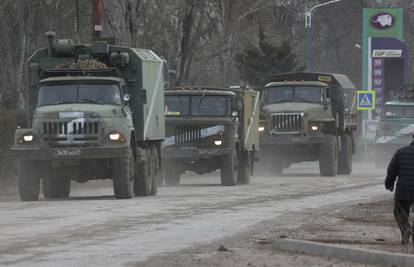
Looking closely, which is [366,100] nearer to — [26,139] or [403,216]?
A: [26,139]

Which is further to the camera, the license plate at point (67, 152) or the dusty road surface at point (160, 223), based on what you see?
the license plate at point (67, 152)

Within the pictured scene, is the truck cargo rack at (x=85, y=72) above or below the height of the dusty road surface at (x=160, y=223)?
above

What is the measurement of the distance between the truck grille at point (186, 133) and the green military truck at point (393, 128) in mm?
15848

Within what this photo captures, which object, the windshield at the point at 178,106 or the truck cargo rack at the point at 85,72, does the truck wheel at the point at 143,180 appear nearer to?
the truck cargo rack at the point at 85,72

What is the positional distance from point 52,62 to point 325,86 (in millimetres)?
15123

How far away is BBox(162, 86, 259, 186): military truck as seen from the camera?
1341 inches

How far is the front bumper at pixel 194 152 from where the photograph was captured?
33875mm

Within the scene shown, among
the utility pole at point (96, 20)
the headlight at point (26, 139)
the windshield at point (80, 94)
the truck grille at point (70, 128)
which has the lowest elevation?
the headlight at point (26, 139)

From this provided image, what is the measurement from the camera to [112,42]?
3002 cm

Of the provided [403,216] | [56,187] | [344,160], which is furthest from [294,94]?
[403,216]

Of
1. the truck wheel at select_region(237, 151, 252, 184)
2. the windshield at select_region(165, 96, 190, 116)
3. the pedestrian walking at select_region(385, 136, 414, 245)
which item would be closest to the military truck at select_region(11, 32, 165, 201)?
the windshield at select_region(165, 96, 190, 116)

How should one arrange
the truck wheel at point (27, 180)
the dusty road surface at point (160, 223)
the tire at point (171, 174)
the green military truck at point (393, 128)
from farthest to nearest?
the green military truck at point (393, 128) → the tire at point (171, 174) → the truck wheel at point (27, 180) → the dusty road surface at point (160, 223)

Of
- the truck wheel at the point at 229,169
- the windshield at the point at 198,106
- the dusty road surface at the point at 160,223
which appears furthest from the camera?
the windshield at the point at 198,106

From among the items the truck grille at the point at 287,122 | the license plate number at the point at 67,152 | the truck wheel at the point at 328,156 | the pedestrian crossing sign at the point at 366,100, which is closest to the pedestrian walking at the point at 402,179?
the license plate number at the point at 67,152
